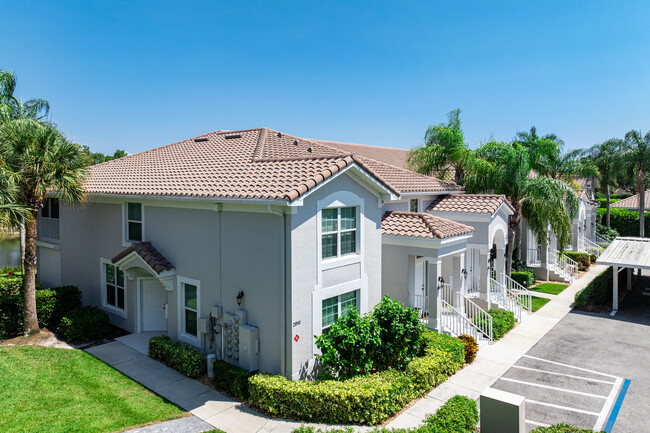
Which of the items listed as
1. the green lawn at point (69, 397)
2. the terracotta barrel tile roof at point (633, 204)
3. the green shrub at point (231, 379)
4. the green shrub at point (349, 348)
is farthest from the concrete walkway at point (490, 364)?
the terracotta barrel tile roof at point (633, 204)

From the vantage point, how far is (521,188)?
21750mm

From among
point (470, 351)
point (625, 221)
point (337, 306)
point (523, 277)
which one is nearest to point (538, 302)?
point (523, 277)

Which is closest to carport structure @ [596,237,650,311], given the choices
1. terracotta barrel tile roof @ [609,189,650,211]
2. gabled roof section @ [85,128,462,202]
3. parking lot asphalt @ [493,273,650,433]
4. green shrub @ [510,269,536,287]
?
parking lot asphalt @ [493,273,650,433]

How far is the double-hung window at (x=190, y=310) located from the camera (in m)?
13.1

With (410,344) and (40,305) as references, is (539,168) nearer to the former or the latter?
(410,344)

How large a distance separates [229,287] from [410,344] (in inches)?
223

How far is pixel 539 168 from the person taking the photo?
24.3 metres

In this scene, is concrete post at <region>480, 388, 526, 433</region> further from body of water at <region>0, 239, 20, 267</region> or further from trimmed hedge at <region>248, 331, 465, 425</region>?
body of water at <region>0, 239, 20, 267</region>

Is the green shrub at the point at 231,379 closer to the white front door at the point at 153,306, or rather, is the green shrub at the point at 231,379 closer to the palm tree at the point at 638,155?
the white front door at the point at 153,306

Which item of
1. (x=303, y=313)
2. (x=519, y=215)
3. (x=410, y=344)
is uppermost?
(x=519, y=215)

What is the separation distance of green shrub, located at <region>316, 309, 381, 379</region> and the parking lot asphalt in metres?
4.16

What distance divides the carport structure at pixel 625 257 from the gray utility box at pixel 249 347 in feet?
57.5

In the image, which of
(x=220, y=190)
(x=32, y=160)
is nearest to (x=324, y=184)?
(x=220, y=190)

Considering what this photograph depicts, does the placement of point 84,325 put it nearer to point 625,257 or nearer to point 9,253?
point 625,257
